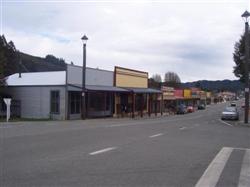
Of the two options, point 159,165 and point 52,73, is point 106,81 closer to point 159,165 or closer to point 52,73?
point 52,73

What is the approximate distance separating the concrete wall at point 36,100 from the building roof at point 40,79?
0.56 meters

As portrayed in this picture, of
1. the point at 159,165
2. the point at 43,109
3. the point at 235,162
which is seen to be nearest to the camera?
the point at 159,165

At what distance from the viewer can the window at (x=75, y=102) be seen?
1786 inches

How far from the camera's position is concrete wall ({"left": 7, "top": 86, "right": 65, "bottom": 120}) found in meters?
43.8

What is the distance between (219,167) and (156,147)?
4.19 m

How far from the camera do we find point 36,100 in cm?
4559

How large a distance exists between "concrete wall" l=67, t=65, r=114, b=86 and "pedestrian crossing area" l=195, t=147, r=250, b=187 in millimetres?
32092

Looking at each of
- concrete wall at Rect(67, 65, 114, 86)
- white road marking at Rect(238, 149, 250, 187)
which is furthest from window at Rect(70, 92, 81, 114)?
white road marking at Rect(238, 149, 250, 187)

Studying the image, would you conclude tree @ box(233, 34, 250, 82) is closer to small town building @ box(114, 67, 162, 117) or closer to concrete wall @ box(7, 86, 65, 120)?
small town building @ box(114, 67, 162, 117)

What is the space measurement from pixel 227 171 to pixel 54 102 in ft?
116

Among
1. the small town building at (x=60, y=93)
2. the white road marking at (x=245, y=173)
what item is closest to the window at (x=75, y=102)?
the small town building at (x=60, y=93)

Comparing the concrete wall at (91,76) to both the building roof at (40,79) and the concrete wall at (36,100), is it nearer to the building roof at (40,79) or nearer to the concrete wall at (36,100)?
the building roof at (40,79)

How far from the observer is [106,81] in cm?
5394

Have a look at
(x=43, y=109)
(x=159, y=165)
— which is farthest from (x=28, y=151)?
(x=43, y=109)
